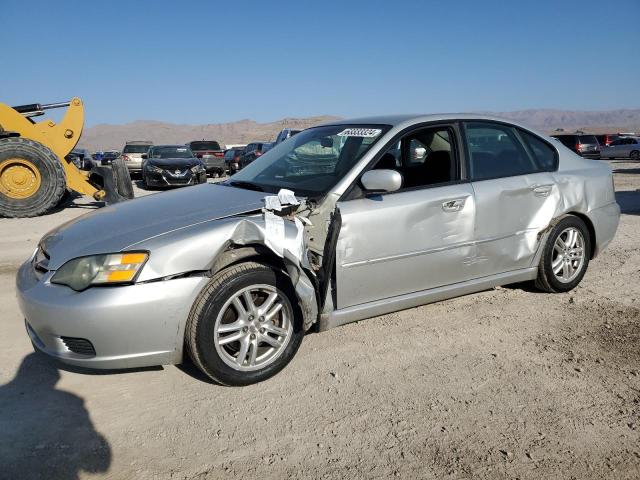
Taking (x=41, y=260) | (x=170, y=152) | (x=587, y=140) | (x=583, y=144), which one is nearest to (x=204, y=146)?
(x=170, y=152)

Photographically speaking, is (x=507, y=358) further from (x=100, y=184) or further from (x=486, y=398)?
(x=100, y=184)

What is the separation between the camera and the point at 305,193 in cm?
343

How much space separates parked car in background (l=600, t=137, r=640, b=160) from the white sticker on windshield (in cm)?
2978

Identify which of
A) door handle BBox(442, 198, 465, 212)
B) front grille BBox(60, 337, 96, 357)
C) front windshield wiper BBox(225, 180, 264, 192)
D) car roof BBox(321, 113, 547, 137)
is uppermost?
car roof BBox(321, 113, 547, 137)

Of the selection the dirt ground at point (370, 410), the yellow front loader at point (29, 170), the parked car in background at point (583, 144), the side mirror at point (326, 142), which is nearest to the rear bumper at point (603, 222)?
the dirt ground at point (370, 410)

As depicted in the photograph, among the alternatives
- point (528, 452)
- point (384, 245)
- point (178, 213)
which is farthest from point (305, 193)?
point (528, 452)

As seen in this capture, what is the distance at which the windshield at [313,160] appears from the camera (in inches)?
140

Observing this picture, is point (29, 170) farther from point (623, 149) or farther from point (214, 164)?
point (623, 149)

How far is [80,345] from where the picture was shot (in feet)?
8.95

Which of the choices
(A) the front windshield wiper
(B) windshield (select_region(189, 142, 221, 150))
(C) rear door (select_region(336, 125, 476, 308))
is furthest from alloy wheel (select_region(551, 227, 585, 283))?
(B) windshield (select_region(189, 142, 221, 150))

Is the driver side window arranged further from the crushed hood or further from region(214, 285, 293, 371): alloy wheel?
region(214, 285, 293, 371): alloy wheel

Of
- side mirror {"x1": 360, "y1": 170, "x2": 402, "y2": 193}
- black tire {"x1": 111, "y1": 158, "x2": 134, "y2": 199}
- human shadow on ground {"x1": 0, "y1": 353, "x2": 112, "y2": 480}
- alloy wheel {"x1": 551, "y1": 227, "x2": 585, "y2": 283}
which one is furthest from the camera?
black tire {"x1": 111, "y1": 158, "x2": 134, "y2": 199}

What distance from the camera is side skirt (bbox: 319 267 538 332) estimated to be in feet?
10.8

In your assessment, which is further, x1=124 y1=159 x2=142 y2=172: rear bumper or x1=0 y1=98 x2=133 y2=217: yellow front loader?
x1=124 y1=159 x2=142 y2=172: rear bumper
